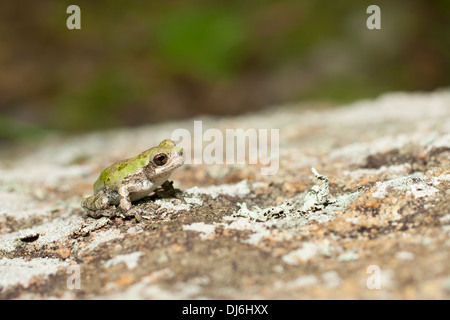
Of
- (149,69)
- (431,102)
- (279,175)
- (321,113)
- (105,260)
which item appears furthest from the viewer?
(149,69)

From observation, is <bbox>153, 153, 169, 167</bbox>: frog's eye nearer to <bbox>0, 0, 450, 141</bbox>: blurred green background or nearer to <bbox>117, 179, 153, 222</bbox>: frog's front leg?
<bbox>117, 179, 153, 222</bbox>: frog's front leg

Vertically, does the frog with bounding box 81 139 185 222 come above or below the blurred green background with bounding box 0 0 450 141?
below

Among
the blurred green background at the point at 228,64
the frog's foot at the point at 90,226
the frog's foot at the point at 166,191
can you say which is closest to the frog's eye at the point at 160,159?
the frog's foot at the point at 166,191

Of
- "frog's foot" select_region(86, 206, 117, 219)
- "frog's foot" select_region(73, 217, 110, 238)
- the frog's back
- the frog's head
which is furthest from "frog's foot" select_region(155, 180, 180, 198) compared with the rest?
"frog's foot" select_region(73, 217, 110, 238)

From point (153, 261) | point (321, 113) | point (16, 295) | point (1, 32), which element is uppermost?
point (1, 32)

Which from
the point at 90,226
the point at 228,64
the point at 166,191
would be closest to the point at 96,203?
the point at 90,226

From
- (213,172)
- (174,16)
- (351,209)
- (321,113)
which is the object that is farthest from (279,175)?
(174,16)

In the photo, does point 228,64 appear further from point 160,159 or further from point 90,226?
point 90,226

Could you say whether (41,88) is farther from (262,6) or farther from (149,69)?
(262,6)
